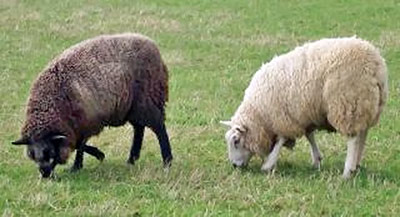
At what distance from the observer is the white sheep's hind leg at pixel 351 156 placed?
33.7 feet

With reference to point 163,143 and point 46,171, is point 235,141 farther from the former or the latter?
point 46,171

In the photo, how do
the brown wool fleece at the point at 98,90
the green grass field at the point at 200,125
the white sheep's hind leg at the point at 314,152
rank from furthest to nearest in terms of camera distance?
the white sheep's hind leg at the point at 314,152 → the brown wool fleece at the point at 98,90 → the green grass field at the point at 200,125

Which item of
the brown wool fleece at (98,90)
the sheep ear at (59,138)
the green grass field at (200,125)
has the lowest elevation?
the green grass field at (200,125)

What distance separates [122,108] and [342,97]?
8.18ft

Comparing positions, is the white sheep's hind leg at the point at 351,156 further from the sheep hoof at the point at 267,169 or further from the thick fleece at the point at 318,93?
the sheep hoof at the point at 267,169

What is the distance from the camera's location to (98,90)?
408 inches

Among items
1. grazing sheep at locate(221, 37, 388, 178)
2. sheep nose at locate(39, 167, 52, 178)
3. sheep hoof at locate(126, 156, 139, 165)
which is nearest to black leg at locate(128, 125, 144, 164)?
sheep hoof at locate(126, 156, 139, 165)

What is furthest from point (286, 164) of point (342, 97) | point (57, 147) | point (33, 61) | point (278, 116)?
point (33, 61)

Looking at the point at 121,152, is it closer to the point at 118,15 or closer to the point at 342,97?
the point at 342,97

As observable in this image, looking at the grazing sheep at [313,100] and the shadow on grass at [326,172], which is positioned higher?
the grazing sheep at [313,100]

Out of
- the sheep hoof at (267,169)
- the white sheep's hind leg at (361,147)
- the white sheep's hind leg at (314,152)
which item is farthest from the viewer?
the white sheep's hind leg at (314,152)

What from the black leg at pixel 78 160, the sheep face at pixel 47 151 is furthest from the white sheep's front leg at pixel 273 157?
the sheep face at pixel 47 151

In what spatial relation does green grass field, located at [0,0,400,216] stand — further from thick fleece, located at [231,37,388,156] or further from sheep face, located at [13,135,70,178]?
thick fleece, located at [231,37,388,156]

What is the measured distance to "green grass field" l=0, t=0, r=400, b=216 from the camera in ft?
28.8
